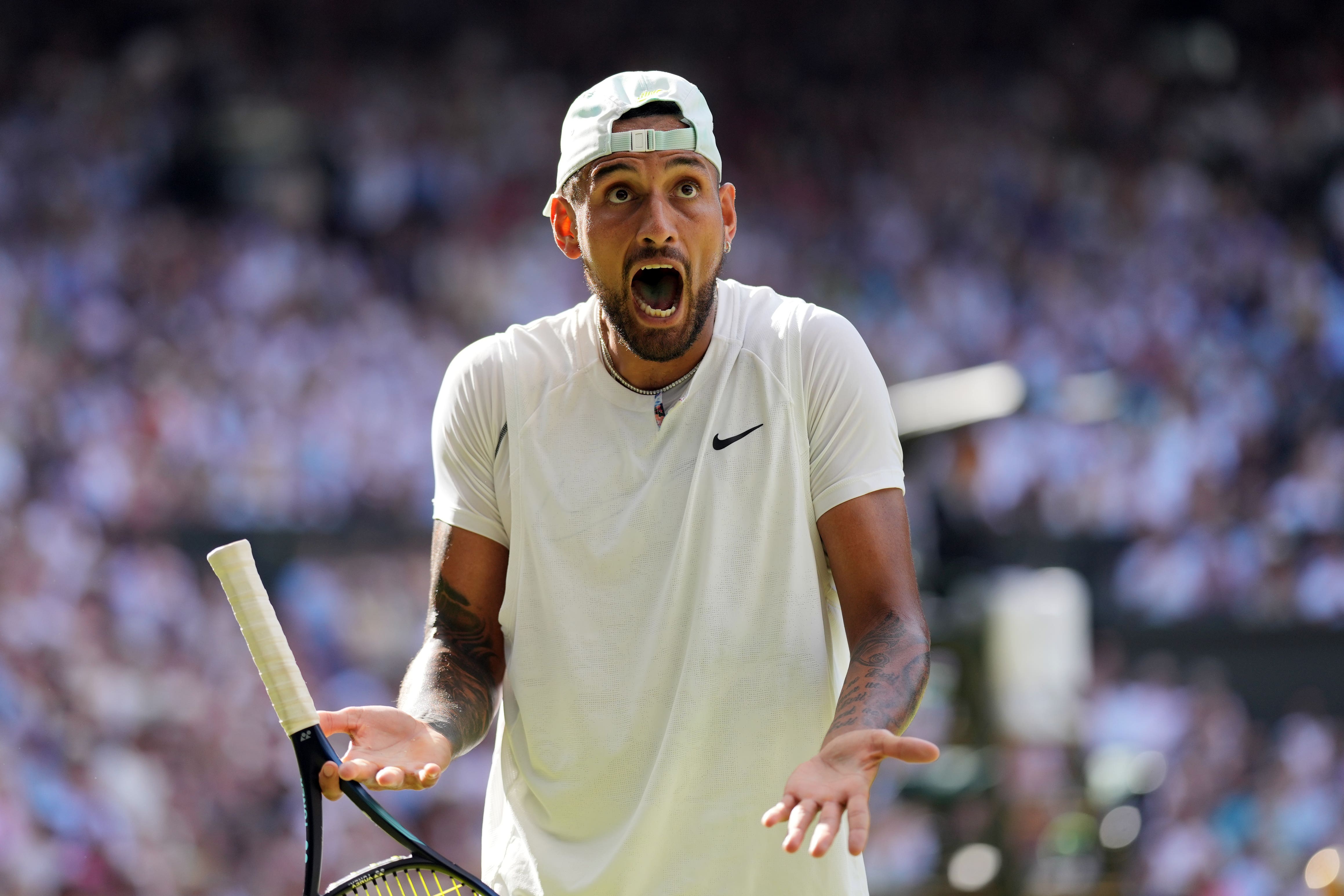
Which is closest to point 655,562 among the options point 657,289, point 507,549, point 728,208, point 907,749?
point 507,549

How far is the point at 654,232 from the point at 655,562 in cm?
55

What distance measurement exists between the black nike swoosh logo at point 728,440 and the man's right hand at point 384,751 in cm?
65

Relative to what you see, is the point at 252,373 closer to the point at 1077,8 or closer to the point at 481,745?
the point at 481,745

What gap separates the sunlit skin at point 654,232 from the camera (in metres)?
2.51

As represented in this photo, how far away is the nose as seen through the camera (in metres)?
2.48

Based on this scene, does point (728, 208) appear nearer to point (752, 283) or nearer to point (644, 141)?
point (644, 141)

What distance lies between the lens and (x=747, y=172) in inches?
548

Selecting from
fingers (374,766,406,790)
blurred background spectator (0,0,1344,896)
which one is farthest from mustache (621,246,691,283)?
blurred background spectator (0,0,1344,896)

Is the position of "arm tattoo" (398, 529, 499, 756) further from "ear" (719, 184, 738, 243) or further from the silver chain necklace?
"ear" (719, 184, 738, 243)

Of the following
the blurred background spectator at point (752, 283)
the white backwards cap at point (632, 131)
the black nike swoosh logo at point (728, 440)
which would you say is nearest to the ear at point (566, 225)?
the white backwards cap at point (632, 131)

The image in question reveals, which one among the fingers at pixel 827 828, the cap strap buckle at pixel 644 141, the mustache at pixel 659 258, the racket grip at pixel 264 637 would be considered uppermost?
the cap strap buckle at pixel 644 141

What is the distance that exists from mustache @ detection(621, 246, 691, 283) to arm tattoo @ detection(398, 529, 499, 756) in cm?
60

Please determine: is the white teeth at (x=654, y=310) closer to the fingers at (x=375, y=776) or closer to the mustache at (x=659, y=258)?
the mustache at (x=659, y=258)

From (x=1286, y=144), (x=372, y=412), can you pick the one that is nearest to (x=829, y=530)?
(x=372, y=412)
